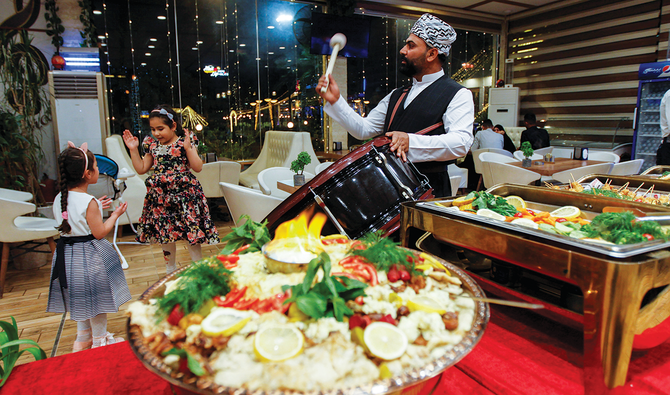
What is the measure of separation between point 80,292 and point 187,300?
1.79m

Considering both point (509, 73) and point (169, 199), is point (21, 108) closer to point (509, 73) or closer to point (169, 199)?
point (169, 199)

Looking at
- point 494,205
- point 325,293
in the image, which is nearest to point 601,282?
point 325,293

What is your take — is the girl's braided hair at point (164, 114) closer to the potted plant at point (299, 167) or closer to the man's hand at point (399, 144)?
the potted plant at point (299, 167)

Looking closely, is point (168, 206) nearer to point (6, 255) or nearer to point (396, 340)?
point (6, 255)

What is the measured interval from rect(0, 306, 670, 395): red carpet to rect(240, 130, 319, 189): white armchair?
187 inches

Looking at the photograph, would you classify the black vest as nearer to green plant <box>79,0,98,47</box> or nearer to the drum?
the drum

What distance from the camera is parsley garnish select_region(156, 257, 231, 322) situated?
27.0 inches

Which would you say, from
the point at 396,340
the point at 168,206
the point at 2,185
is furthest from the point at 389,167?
the point at 2,185

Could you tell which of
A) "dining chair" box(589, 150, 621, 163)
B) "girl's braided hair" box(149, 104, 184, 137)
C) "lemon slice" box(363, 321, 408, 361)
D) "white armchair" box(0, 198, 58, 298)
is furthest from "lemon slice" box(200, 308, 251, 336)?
"dining chair" box(589, 150, 621, 163)

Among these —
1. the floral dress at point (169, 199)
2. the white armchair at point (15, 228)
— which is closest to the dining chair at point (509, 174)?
the floral dress at point (169, 199)

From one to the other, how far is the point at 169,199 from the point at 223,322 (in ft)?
7.77

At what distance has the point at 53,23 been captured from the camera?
6.02 metres

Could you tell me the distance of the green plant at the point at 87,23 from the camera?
6.16m

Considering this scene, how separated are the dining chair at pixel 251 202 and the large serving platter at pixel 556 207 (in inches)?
49.0
